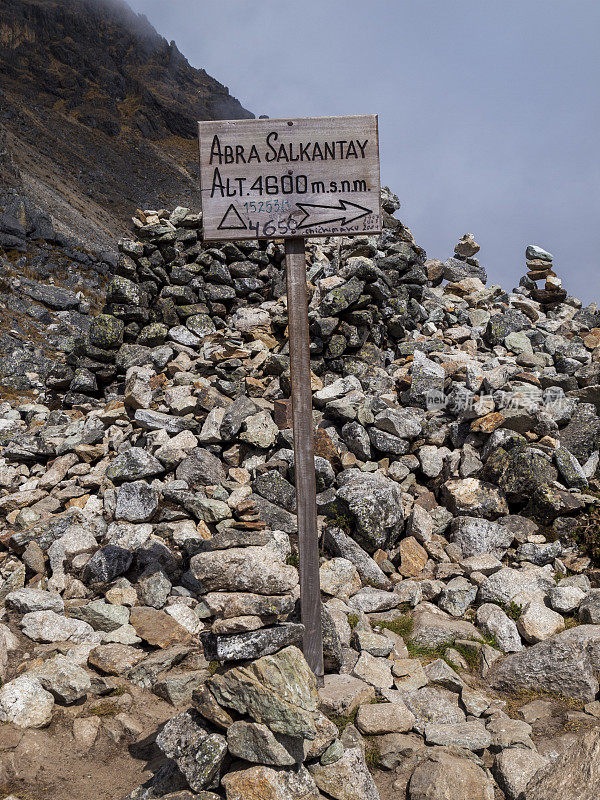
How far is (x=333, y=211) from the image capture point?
5.08 metres

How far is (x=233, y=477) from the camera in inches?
328

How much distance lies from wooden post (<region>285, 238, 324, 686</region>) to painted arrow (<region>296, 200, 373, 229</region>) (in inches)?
7.6

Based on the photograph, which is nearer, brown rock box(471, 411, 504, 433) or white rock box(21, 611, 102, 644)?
white rock box(21, 611, 102, 644)

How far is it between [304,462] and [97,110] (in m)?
81.0

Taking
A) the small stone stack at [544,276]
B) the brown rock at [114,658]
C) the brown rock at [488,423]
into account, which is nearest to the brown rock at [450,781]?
the brown rock at [114,658]

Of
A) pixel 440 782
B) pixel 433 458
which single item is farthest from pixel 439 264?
pixel 440 782

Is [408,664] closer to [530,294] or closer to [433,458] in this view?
[433,458]

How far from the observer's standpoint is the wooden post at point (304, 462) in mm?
4930

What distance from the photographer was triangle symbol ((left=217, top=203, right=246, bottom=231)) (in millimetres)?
5074

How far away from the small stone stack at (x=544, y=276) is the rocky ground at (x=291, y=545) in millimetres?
2543

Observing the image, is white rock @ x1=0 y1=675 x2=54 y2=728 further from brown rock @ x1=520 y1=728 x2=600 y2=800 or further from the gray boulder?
the gray boulder

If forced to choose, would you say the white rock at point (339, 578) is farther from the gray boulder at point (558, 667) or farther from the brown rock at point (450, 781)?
the brown rock at point (450, 781)

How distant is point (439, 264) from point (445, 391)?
7.80 meters

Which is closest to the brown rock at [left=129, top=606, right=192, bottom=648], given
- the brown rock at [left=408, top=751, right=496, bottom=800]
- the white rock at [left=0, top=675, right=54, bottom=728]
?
the white rock at [left=0, top=675, right=54, bottom=728]
